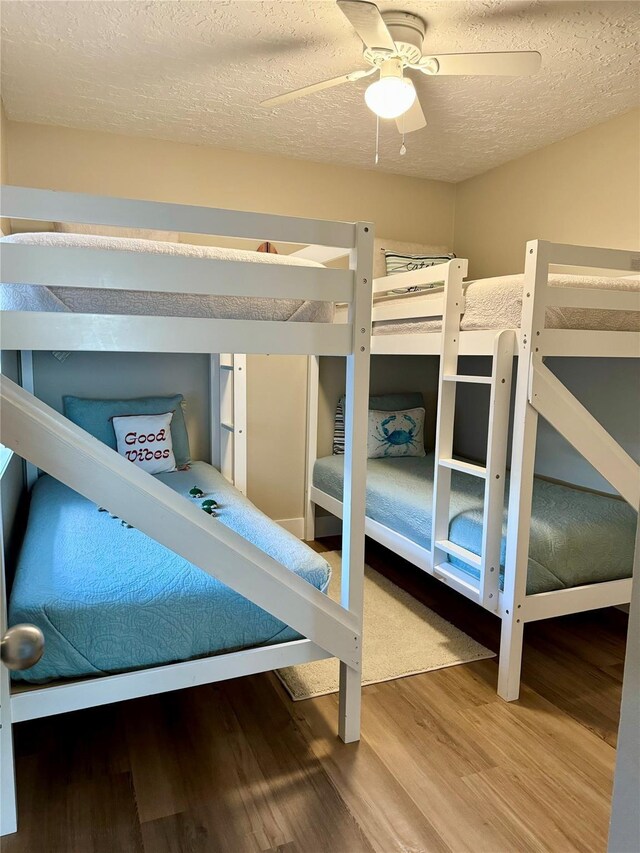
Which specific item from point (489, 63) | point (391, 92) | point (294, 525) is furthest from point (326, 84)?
point (294, 525)

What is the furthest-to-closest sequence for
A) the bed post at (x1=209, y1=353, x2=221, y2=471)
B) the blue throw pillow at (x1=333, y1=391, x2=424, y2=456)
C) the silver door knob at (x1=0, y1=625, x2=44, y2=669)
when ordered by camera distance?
the blue throw pillow at (x1=333, y1=391, x2=424, y2=456)
the bed post at (x1=209, y1=353, x2=221, y2=471)
the silver door knob at (x1=0, y1=625, x2=44, y2=669)

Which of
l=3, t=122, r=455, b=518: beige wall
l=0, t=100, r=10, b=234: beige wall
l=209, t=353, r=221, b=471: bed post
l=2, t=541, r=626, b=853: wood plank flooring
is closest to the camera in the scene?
l=2, t=541, r=626, b=853: wood plank flooring

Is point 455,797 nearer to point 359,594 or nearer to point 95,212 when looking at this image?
point 359,594

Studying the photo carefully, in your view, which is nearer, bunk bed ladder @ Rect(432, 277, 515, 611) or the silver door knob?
the silver door knob

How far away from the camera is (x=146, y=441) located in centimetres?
288

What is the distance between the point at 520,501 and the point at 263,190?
2.35 metres

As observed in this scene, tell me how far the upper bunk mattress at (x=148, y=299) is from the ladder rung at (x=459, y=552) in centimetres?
108

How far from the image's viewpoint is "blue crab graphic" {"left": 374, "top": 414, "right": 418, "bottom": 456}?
344 centimetres

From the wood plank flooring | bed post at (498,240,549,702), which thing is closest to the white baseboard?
the wood plank flooring

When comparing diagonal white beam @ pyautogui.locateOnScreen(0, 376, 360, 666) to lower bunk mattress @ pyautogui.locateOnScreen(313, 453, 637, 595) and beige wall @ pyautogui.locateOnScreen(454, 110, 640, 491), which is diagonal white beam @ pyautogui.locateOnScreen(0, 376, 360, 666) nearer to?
lower bunk mattress @ pyautogui.locateOnScreen(313, 453, 637, 595)

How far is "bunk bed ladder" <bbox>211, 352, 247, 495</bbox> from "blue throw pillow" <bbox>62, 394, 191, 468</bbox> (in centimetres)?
20

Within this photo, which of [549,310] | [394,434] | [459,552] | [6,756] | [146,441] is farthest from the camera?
[394,434]

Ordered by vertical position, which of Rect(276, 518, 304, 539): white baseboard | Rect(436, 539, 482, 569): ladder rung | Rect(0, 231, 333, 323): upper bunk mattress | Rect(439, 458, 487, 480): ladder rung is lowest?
Rect(276, 518, 304, 539): white baseboard

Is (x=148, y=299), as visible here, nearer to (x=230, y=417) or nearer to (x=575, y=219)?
(x=230, y=417)
